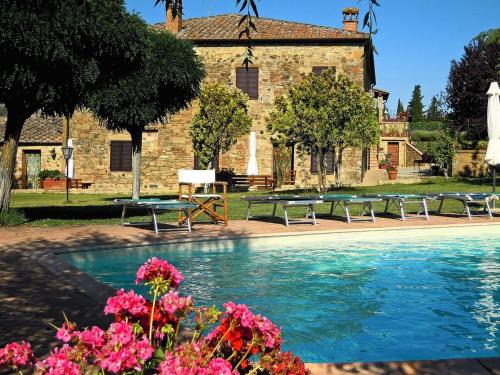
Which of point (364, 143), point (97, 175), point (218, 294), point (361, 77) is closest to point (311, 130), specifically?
point (364, 143)

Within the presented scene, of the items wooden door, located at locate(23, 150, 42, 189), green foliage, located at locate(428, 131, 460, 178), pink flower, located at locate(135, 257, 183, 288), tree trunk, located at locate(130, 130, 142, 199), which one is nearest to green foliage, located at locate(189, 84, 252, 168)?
tree trunk, located at locate(130, 130, 142, 199)

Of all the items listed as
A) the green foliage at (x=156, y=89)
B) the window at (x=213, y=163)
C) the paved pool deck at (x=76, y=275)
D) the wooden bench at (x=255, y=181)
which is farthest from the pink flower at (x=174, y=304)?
the wooden bench at (x=255, y=181)

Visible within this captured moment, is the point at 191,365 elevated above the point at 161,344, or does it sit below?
above

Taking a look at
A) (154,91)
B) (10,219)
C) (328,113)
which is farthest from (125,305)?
(328,113)

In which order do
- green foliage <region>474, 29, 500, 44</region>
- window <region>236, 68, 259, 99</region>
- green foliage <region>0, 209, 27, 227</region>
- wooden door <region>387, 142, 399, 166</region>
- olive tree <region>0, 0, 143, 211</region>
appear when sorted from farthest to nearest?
wooden door <region>387, 142, 399, 166</region> < window <region>236, 68, 259, 99</region> < green foliage <region>474, 29, 500, 44</region> < green foliage <region>0, 209, 27, 227</region> < olive tree <region>0, 0, 143, 211</region>

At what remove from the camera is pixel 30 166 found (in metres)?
32.9

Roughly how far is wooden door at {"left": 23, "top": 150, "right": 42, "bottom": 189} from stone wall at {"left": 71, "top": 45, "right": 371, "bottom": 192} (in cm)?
400

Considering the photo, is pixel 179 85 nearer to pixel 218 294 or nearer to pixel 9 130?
pixel 9 130

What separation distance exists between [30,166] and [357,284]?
28.8 m

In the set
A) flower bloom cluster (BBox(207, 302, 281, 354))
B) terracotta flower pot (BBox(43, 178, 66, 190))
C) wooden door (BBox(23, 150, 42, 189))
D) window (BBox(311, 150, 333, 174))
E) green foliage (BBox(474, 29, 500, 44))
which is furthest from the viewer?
wooden door (BBox(23, 150, 42, 189))

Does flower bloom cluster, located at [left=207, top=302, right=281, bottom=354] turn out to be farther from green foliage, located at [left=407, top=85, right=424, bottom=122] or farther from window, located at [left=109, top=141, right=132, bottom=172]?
green foliage, located at [left=407, top=85, right=424, bottom=122]

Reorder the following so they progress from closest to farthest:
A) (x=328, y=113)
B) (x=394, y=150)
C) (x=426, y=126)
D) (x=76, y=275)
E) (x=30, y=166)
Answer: (x=76, y=275) < (x=328, y=113) < (x=30, y=166) < (x=394, y=150) < (x=426, y=126)

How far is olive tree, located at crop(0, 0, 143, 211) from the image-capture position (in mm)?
11023

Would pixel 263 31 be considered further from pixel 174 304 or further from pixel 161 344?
pixel 174 304
